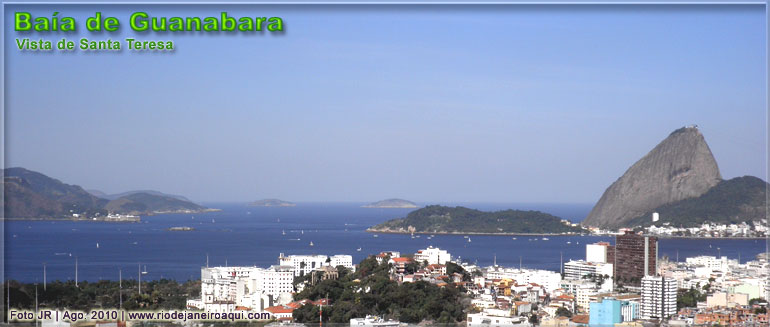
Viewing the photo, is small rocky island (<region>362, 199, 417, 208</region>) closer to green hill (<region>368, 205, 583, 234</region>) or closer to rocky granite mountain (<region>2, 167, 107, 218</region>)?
rocky granite mountain (<region>2, 167, 107, 218</region>)

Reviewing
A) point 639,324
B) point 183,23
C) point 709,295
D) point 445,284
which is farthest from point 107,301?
point 709,295

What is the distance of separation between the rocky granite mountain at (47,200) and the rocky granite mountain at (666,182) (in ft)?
52.3

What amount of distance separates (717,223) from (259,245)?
40.9ft

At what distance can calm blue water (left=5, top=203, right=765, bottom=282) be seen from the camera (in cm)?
1252

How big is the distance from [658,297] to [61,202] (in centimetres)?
2414

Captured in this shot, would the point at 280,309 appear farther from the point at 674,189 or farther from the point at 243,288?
the point at 674,189

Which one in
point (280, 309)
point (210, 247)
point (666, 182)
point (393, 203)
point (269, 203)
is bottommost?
point (269, 203)

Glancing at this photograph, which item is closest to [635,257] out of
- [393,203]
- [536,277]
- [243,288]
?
[536,277]

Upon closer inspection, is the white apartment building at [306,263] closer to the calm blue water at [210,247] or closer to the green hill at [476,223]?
the calm blue water at [210,247]

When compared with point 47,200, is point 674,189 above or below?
above

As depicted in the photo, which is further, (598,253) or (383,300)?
(598,253)

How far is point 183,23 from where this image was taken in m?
3.10

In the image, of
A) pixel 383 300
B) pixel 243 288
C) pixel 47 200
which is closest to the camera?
pixel 383 300

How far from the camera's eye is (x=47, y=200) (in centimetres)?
2648
